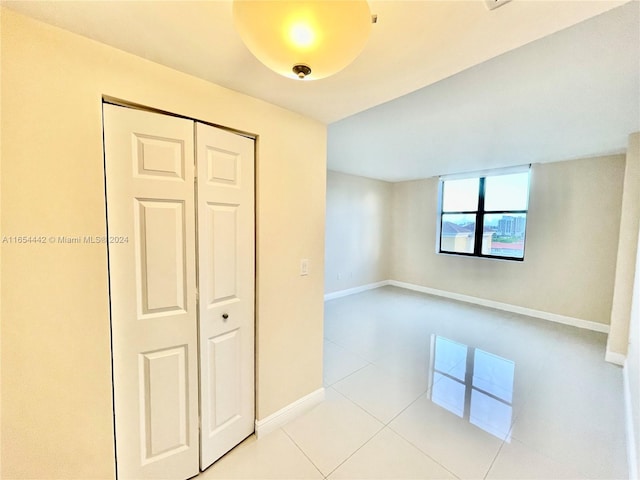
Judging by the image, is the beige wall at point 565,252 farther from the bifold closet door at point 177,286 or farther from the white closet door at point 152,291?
the white closet door at point 152,291

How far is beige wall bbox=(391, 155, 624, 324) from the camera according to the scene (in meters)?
3.33

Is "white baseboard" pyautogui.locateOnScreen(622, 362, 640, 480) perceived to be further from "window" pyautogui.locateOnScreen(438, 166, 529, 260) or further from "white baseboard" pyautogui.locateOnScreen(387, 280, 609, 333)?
"window" pyautogui.locateOnScreen(438, 166, 529, 260)

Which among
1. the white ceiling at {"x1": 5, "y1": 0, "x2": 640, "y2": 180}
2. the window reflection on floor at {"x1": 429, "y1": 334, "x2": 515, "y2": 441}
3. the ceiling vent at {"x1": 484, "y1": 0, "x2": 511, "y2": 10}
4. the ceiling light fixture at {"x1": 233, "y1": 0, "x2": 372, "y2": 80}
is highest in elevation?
the white ceiling at {"x1": 5, "y1": 0, "x2": 640, "y2": 180}

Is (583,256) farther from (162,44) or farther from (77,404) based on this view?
(77,404)

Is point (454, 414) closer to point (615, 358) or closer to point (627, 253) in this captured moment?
point (615, 358)

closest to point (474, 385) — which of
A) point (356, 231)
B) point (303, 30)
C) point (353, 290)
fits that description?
point (303, 30)

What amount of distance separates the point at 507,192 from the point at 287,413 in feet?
15.8

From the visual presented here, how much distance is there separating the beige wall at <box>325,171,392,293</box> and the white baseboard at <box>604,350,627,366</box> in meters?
3.53

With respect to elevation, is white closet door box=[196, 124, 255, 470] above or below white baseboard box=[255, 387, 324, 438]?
above

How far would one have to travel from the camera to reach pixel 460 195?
4.84 metres

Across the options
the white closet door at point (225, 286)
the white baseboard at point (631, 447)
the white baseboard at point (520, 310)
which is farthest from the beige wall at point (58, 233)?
the white baseboard at point (520, 310)

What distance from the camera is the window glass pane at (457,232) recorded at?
15.5 ft

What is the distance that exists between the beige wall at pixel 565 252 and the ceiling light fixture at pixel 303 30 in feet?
15.2

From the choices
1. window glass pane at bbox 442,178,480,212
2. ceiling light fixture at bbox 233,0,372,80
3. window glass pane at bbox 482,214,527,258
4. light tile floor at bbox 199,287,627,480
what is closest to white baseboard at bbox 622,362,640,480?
light tile floor at bbox 199,287,627,480
